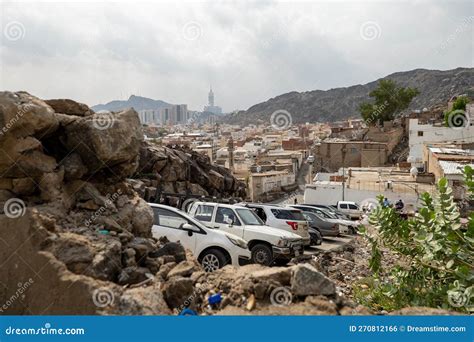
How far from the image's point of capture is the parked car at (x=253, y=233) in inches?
429

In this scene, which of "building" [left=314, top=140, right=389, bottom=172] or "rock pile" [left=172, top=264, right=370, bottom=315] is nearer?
"rock pile" [left=172, top=264, right=370, bottom=315]

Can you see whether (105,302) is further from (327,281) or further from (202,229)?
(202,229)

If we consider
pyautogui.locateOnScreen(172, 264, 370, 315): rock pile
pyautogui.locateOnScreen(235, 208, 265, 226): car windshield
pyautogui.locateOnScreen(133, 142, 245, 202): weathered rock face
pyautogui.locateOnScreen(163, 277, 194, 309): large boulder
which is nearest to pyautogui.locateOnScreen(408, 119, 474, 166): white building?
pyautogui.locateOnScreen(133, 142, 245, 202): weathered rock face

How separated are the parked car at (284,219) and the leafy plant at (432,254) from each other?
581cm

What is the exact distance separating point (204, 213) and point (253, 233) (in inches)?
56.8

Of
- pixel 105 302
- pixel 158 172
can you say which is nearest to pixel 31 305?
pixel 105 302

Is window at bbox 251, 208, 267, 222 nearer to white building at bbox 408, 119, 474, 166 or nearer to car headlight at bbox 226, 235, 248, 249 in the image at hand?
car headlight at bbox 226, 235, 248, 249

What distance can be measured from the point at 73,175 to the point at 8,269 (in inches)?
76.8

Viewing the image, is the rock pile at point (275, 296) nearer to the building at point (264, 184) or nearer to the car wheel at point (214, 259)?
the car wheel at point (214, 259)

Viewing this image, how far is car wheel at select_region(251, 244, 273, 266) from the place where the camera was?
1087 cm

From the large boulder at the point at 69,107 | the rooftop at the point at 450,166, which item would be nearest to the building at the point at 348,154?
the rooftop at the point at 450,166

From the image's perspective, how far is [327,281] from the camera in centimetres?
530

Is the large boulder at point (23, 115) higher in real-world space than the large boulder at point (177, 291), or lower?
higher

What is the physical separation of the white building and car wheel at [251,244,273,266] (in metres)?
33.6
